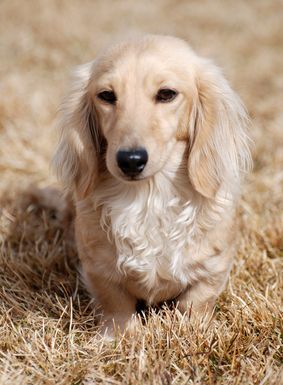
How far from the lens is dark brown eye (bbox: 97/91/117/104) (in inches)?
90.4

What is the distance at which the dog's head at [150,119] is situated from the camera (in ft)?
7.07

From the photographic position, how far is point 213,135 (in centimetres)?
238

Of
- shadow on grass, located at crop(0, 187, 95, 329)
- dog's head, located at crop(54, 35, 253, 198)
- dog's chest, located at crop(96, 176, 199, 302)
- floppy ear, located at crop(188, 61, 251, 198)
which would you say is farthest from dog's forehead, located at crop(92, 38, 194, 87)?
shadow on grass, located at crop(0, 187, 95, 329)

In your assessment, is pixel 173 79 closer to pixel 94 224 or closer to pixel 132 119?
pixel 132 119

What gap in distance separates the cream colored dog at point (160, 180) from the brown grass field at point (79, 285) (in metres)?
0.17

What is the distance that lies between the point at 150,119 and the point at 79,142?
16.6 inches

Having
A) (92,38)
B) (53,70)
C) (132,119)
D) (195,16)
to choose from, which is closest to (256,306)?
(132,119)

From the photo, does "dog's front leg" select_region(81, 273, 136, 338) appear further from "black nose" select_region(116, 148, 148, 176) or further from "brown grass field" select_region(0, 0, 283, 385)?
"black nose" select_region(116, 148, 148, 176)

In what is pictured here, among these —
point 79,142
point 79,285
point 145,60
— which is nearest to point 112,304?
point 79,285

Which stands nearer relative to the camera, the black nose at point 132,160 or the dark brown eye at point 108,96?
the black nose at point 132,160

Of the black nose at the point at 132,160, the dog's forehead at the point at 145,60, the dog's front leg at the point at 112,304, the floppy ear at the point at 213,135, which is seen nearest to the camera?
the black nose at the point at 132,160

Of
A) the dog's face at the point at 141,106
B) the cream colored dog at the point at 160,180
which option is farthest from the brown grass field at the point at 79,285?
the dog's face at the point at 141,106

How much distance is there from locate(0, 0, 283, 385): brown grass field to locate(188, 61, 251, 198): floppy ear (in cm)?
35

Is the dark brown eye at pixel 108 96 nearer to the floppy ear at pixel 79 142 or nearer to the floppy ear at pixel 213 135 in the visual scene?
the floppy ear at pixel 79 142
